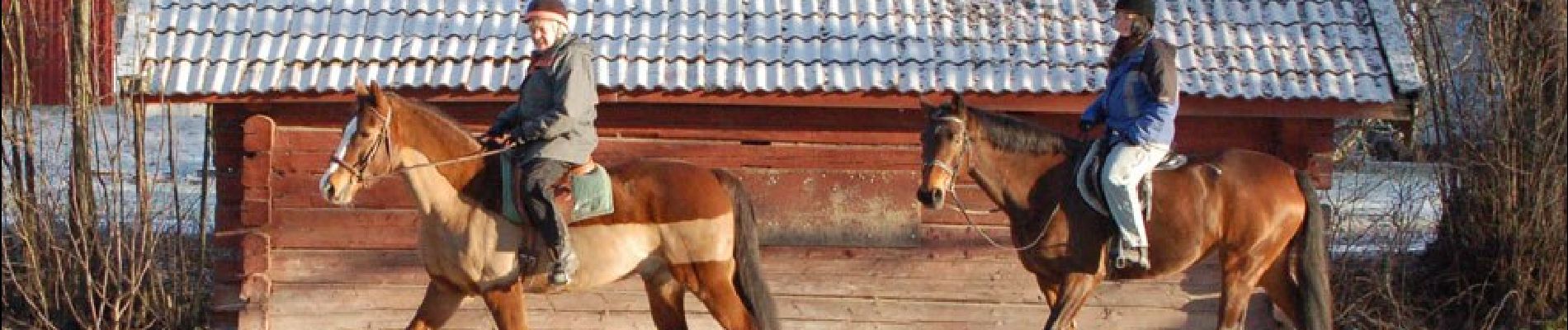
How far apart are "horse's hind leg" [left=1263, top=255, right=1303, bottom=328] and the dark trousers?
3.65 metres

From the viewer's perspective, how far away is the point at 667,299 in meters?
8.67

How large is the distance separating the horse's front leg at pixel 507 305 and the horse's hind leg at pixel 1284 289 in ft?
12.4

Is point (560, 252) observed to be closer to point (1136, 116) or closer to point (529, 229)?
point (529, 229)

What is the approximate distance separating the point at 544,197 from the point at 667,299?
1.02 meters

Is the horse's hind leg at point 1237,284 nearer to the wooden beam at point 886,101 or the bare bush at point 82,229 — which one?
the wooden beam at point 886,101

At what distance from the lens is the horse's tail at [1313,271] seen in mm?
8836

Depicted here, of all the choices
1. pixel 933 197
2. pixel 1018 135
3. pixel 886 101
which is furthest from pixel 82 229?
pixel 1018 135

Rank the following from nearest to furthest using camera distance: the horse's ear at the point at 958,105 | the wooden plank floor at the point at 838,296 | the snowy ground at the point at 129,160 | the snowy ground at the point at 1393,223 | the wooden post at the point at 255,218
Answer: the horse's ear at the point at 958,105 → the wooden post at the point at 255,218 → the wooden plank floor at the point at 838,296 → the snowy ground at the point at 129,160 → the snowy ground at the point at 1393,223

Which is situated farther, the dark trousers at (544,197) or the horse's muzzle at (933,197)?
the horse's muzzle at (933,197)

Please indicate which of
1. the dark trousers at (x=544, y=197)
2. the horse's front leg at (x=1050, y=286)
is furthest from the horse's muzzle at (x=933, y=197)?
the dark trousers at (x=544, y=197)

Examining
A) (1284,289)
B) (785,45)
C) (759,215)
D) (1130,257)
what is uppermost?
(785,45)

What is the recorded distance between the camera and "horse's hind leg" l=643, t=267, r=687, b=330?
864 cm

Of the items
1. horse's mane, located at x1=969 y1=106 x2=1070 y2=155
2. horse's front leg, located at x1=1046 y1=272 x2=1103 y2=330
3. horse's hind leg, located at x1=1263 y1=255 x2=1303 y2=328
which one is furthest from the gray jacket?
horse's hind leg, located at x1=1263 y1=255 x2=1303 y2=328

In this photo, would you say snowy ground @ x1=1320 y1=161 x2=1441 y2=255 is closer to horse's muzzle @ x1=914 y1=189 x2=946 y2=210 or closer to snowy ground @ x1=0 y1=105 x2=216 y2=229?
horse's muzzle @ x1=914 y1=189 x2=946 y2=210
